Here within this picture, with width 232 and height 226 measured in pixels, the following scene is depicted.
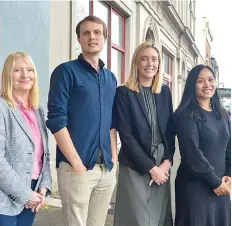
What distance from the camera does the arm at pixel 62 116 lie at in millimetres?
2277

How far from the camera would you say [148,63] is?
2.64 metres

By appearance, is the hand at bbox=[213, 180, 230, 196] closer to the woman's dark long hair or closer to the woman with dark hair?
the woman with dark hair

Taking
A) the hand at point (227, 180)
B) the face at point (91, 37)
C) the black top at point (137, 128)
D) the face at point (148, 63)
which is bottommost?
the hand at point (227, 180)

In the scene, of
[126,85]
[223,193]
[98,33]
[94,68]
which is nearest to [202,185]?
[223,193]

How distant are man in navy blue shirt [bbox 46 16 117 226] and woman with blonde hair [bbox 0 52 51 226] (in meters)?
0.13

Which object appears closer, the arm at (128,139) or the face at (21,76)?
the face at (21,76)

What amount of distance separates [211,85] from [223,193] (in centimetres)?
83

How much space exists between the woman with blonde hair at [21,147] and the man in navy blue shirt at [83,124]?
0.13 m

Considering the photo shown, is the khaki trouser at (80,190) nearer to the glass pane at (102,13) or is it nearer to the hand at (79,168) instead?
the hand at (79,168)

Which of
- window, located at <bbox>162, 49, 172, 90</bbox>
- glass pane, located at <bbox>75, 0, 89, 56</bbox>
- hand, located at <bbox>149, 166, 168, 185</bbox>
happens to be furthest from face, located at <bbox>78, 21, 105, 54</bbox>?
window, located at <bbox>162, 49, 172, 90</bbox>

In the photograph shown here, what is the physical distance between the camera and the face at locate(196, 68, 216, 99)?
2.62 meters

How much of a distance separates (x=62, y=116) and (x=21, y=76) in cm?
38

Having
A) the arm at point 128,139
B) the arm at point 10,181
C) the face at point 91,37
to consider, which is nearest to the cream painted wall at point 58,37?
the arm at point 128,139

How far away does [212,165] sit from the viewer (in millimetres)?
2486
